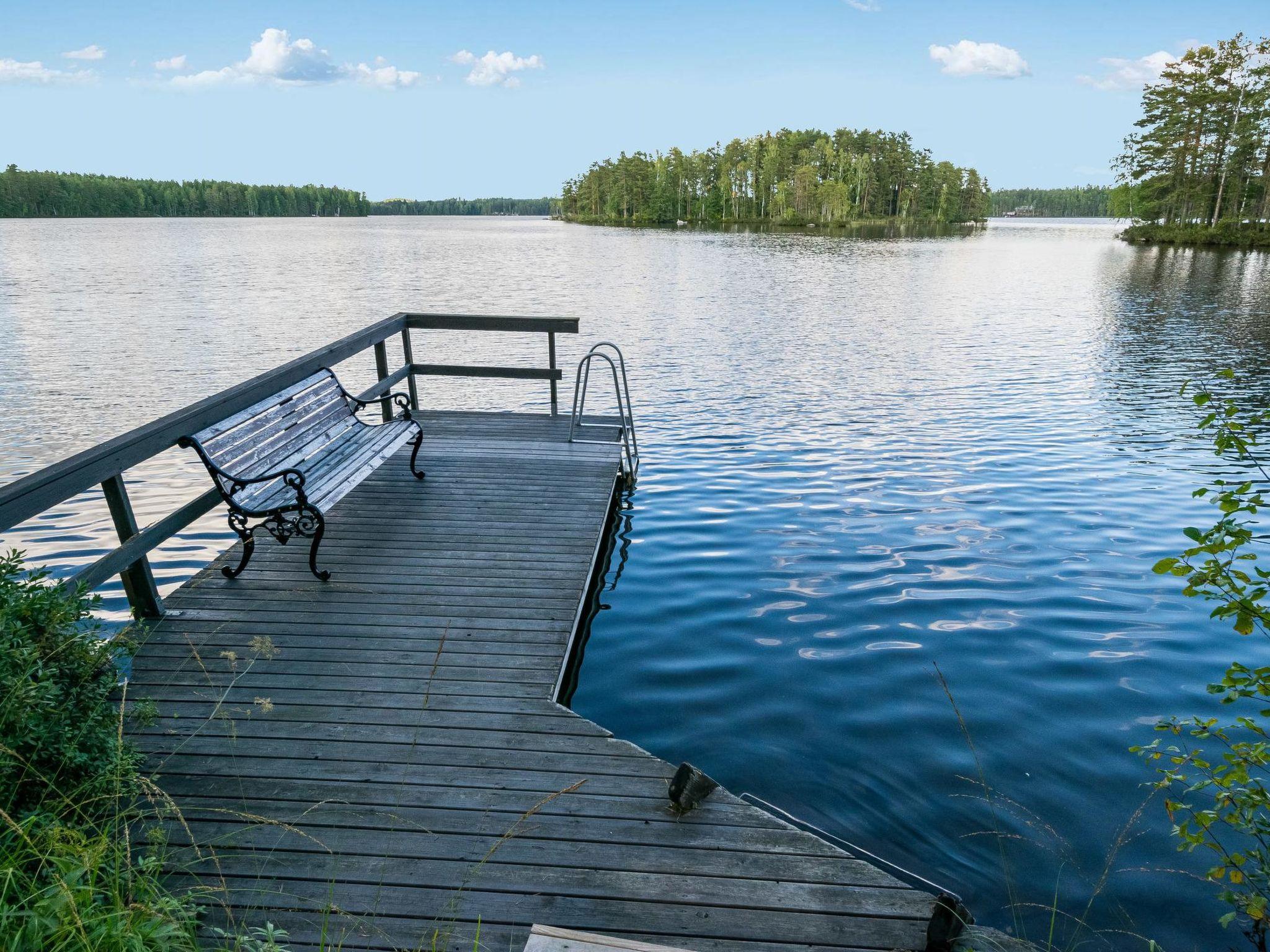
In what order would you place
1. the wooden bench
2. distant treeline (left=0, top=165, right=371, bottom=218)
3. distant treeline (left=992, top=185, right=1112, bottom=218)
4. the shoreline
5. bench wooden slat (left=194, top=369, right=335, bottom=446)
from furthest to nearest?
distant treeline (left=992, top=185, right=1112, bottom=218) < distant treeline (left=0, top=165, right=371, bottom=218) < the shoreline < the wooden bench < bench wooden slat (left=194, top=369, right=335, bottom=446)

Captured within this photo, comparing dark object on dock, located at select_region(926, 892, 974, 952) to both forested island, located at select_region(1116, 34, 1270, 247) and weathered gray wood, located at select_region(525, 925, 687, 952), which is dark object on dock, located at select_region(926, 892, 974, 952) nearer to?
weathered gray wood, located at select_region(525, 925, 687, 952)

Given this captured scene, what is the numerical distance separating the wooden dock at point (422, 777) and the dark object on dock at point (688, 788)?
5 cm

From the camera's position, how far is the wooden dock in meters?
2.44

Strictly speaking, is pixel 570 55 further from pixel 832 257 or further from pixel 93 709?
pixel 93 709

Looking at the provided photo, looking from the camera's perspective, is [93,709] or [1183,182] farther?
[1183,182]

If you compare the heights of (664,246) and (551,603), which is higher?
(664,246)

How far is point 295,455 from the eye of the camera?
5.76 m

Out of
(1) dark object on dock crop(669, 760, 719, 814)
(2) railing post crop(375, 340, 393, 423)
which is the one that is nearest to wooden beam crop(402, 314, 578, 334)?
(2) railing post crop(375, 340, 393, 423)

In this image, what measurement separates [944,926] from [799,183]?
115 m

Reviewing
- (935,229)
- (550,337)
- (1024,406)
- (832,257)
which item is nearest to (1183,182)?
(832,257)

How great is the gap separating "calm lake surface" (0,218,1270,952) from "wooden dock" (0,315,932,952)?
936mm

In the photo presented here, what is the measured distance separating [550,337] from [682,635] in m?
4.28

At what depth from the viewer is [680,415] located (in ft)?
41.2

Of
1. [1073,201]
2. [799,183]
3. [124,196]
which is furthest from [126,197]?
[1073,201]
